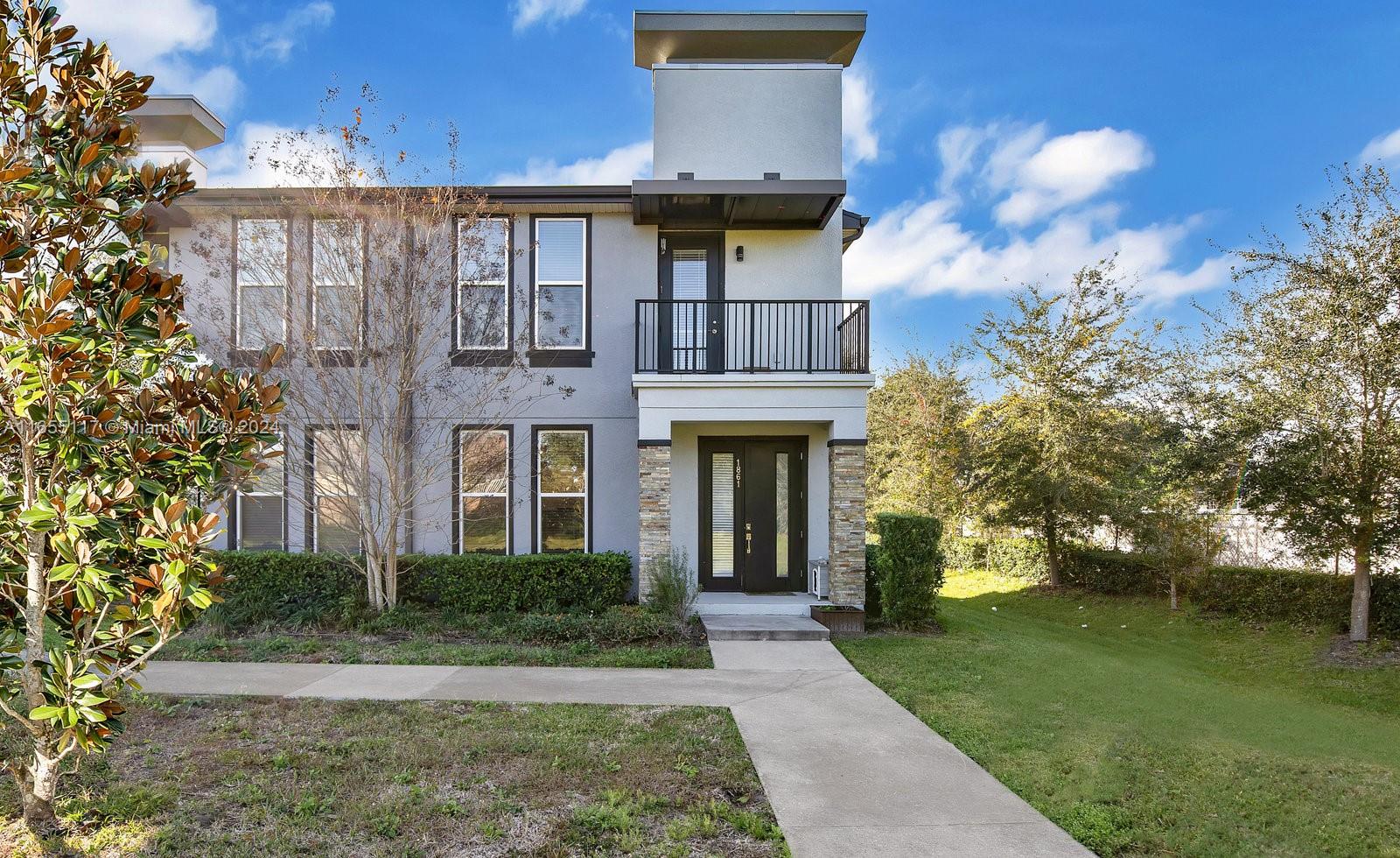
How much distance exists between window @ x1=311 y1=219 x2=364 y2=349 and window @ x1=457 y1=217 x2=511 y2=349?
1.45 m

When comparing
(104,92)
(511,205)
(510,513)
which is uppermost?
(511,205)

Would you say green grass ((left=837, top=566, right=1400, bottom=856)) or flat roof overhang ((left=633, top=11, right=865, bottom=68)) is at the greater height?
flat roof overhang ((left=633, top=11, right=865, bottom=68))

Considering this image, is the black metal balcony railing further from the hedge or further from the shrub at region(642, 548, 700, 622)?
Result: the hedge

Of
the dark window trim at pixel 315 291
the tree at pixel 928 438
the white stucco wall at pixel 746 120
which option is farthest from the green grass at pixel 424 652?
the tree at pixel 928 438

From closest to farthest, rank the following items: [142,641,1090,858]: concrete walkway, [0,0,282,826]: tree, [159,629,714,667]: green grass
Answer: [0,0,282,826]: tree → [142,641,1090,858]: concrete walkway → [159,629,714,667]: green grass

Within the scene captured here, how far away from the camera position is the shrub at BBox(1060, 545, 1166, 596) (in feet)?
46.6

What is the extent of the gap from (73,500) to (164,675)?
17.8 feet

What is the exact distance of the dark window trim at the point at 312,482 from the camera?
9.99 metres

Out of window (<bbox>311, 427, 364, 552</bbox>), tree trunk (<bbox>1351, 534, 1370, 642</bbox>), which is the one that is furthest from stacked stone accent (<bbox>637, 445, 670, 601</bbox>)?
tree trunk (<bbox>1351, 534, 1370, 642</bbox>)

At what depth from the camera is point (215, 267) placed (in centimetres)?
1054

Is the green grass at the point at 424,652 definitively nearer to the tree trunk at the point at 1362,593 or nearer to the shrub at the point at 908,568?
→ the shrub at the point at 908,568

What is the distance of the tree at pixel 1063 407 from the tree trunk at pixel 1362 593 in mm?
3728

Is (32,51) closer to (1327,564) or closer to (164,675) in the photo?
(164,675)

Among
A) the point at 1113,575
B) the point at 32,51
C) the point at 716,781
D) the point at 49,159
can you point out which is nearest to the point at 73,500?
the point at 49,159
